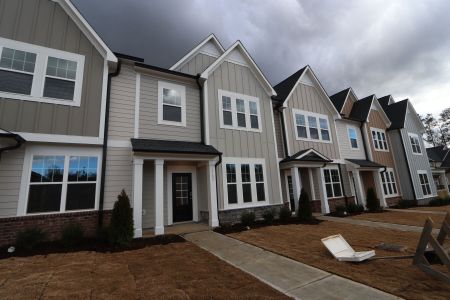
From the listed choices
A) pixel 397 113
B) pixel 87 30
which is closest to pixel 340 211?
pixel 397 113

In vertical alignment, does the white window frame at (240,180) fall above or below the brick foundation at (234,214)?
above

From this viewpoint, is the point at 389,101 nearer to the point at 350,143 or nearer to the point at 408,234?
the point at 350,143

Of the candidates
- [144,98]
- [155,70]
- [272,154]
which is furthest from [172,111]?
[272,154]

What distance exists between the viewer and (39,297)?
10.9 ft

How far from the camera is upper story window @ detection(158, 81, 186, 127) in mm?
9702

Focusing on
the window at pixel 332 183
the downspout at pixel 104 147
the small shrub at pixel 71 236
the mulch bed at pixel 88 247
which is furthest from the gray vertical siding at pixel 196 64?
the window at pixel 332 183

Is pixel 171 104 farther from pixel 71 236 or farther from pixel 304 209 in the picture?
pixel 304 209

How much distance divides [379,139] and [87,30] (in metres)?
21.1

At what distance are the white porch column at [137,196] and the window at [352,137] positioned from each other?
1519 centimetres

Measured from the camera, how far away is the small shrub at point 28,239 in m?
6.05

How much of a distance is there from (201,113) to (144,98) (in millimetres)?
2637

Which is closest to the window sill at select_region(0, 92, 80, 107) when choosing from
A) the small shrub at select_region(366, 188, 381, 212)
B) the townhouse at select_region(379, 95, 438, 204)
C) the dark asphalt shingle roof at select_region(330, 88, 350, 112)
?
the small shrub at select_region(366, 188, 381, 212)

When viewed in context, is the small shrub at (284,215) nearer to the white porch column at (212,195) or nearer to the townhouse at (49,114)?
the white porch column at (212,195)

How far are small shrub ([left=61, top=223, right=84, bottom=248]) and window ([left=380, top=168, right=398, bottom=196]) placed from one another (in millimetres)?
19486
